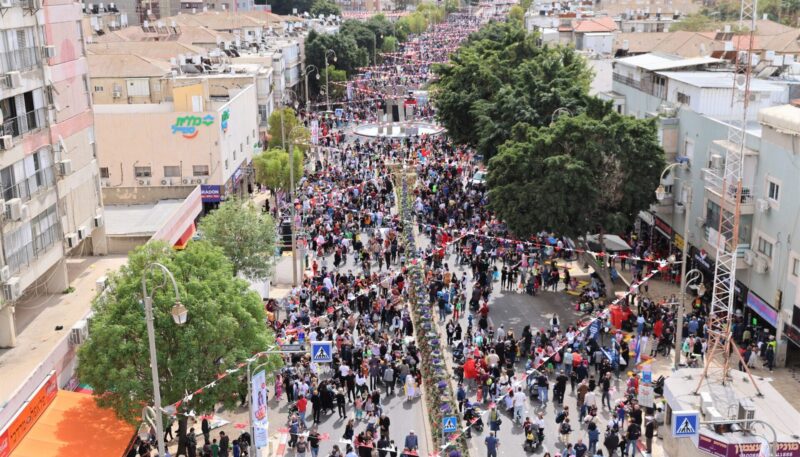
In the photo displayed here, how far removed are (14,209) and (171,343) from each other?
5621 mm

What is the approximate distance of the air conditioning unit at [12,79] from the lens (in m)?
24.4

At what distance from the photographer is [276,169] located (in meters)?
49.2

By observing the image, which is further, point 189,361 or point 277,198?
point 277,198

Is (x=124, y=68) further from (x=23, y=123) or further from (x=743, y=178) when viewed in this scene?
(x=743, y=178)

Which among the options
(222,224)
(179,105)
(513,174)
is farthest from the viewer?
(179,105)

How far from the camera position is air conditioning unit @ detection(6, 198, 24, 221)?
2350 cm

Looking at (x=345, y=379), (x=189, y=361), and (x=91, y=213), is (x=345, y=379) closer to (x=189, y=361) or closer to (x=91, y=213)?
(x=189, y=361)

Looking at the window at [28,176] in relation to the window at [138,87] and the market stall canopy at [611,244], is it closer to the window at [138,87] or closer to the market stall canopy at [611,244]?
the market stall canopy at [611,244]

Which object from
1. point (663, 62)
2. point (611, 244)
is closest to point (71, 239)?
point (611, 244)

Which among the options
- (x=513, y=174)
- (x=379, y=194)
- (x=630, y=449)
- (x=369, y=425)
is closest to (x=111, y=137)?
(x=379, y=194)

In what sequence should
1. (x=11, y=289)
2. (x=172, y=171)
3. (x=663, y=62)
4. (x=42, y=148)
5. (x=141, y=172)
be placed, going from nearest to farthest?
(x=11, y=289)
(x=42, y=148)
(x=663, y=62)
(x=141, y=172)
(x=172, y=171)

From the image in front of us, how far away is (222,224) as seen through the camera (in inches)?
1318

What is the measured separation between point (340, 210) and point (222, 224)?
1279cm

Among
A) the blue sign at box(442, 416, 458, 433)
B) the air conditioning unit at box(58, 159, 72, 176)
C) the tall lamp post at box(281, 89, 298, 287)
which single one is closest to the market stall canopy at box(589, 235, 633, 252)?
the tall lamp post at box(281, 89, 298, 287)
